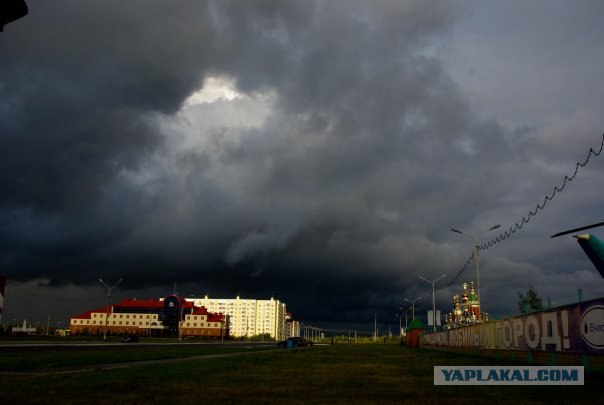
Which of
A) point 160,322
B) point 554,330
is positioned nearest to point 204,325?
point 160,322

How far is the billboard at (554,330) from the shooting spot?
58.5 ft

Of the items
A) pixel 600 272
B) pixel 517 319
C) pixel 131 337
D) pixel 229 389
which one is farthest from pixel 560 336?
pixel 131 337

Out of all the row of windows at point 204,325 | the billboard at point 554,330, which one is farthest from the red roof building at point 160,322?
the billboard at point 554,330

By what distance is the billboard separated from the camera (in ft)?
58.5

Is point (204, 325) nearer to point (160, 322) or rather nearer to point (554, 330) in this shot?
point (160, 322)

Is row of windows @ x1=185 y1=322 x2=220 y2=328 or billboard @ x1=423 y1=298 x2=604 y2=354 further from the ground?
billboard @ x1=423 y1=298 x2=604 y2=354

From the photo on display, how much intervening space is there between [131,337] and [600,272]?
8283 centimetres

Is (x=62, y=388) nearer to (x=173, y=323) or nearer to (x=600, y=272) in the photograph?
(x=600, y=272)

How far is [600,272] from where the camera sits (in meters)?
17.2

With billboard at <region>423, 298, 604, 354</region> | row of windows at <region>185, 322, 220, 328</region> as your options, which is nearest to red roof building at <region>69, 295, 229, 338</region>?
row of windows at <region>185, 322, 220, 328</region>

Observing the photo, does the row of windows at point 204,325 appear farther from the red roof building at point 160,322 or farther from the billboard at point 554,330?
the billboard at point 554,330

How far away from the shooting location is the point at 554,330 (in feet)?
70.8

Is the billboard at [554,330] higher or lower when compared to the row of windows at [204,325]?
higher

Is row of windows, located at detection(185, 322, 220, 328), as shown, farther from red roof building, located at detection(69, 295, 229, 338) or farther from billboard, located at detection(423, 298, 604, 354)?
billboard, located at detection(423, 298, 604, 354)
